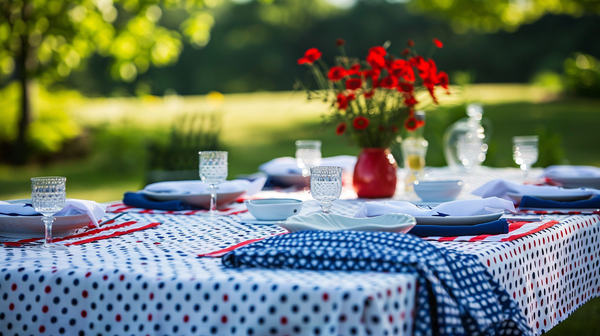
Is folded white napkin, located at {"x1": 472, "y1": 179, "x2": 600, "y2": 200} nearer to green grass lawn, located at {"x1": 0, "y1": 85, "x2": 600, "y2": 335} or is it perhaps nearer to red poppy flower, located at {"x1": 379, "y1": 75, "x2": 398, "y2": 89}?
red poppy flower, located at {"x1": 379, "y1": 75, "x2": 398, "y2": 89}

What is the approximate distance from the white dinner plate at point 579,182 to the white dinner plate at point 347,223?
4.64 feet

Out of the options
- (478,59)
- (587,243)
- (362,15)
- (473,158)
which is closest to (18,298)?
(587,243)

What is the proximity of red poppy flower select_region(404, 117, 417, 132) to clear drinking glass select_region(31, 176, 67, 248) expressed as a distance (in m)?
1.37

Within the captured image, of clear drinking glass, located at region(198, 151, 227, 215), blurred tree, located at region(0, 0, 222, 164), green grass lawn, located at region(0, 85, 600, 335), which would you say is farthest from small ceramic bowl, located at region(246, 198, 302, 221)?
blurred tree, located at region(0, 0, 222, 164)

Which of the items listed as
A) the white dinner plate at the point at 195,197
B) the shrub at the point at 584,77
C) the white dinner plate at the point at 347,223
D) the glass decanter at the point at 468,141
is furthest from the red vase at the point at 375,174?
the shrub at the point at 584,77

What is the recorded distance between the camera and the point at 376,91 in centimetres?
240

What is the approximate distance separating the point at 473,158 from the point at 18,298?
2425mm

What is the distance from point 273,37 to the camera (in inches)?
890

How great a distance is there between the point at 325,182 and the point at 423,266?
62cm

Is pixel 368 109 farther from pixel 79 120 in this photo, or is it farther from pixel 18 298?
pixel 79 120

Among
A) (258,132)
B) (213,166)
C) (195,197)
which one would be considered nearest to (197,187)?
(195,197)

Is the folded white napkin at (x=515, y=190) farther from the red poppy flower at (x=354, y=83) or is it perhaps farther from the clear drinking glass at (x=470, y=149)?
the clear drinking glass at (x=470, y=149)

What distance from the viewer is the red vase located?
2.45 meters

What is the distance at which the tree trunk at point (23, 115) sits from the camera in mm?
8703
